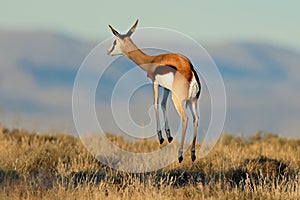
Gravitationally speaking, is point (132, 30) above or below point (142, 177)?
above

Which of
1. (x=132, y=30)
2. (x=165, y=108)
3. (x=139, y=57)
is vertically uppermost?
(x=132, y=30)

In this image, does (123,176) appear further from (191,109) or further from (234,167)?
(191,109)

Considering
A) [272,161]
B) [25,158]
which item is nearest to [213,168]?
[272,161]

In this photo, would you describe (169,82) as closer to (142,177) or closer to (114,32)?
(114,32)

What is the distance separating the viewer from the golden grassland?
34.0ft

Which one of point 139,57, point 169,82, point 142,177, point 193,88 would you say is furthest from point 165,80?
point 142,177

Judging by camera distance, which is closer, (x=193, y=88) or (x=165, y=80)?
(x=165, y=80)

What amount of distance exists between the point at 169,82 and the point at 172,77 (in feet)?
0.22

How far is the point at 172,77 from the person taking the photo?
7.39 meters

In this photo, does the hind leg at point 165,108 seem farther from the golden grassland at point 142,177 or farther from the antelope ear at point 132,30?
the golden grassland at point 142,177

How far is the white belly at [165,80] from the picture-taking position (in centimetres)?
740

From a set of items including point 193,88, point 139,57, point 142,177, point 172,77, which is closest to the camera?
point 172,77

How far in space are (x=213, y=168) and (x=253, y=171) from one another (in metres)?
0.93

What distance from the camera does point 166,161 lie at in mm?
13648
